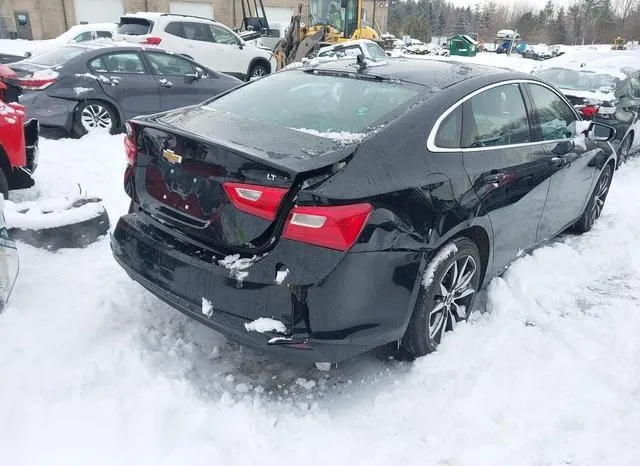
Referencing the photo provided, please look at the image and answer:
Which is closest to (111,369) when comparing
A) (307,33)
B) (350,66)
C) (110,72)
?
(350,66)

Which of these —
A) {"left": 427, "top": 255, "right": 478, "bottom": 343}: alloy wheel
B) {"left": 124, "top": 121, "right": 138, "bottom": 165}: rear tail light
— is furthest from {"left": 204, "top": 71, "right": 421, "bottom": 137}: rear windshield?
{"left": 427, "top": 255, "right": 478, "bottom": 343}: alloy wheel

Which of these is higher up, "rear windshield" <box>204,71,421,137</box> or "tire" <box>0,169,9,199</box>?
"rear windshield" <box>204,71,421,137</box>

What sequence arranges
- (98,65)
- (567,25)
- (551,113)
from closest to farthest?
(551,113), (98,65), (567,25)

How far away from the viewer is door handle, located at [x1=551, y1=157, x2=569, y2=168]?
12.8 feet

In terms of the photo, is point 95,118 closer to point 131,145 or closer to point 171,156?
point 131,145

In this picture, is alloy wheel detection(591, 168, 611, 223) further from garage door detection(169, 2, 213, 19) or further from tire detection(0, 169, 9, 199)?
garage door detection(169, 2, 213, 19)

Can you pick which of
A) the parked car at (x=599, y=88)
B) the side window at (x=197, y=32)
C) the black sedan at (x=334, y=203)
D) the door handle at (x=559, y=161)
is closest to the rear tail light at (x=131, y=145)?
the black sedan at (x=334, y=203)

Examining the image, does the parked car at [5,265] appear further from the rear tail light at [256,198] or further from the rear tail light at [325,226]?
the rear tail light at [325,226]

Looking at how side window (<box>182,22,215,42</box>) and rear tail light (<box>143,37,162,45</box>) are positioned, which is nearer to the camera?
rear tail light (<box>143,37,162,45</box>)

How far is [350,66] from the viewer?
12.2 ft

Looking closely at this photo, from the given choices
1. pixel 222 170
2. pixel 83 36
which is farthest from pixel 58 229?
pixel 83 36

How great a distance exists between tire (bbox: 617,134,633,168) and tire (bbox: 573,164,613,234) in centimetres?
283

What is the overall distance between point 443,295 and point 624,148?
6.53 meters

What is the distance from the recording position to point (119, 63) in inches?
328
